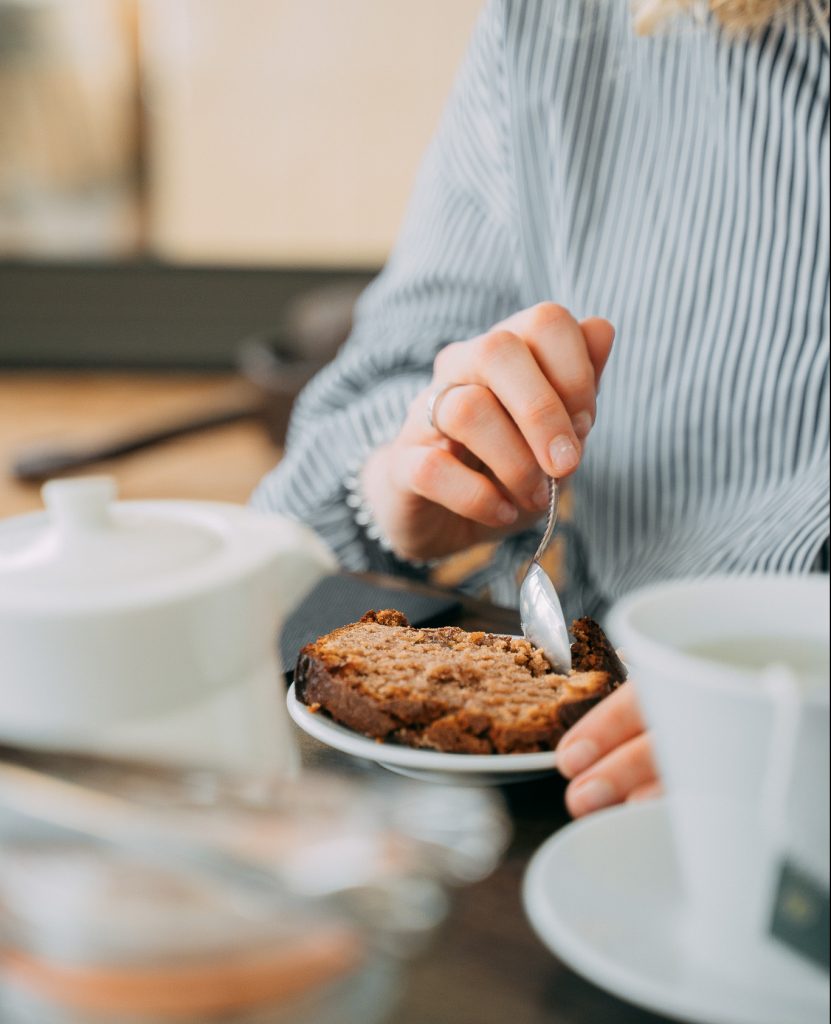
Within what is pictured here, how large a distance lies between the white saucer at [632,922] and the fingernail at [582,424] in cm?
11

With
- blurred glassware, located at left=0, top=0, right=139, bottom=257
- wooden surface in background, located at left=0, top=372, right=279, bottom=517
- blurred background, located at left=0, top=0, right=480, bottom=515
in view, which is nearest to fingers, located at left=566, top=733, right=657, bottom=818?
wooden surface in background, located at left=0, top=372, right=279, bottom=517

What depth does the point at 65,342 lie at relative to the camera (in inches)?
101

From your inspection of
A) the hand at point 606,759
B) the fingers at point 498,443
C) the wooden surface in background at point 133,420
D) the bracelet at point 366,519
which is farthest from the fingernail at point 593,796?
the wooden surface in background at point 133,420

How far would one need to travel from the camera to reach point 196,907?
15 cm

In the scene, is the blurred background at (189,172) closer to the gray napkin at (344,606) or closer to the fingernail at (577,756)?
the gray napkin at (344,606)

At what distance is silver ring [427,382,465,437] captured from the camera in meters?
0.34

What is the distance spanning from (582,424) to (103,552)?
0.14m

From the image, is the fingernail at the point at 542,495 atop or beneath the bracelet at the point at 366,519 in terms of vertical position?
atop

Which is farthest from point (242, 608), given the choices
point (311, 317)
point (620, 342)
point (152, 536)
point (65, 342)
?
point (65, 342)

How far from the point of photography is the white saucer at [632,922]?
0.52 feet

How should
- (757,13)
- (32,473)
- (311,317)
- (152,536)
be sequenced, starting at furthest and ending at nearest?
(311,317)
(32,473)
(757,13)
(152,536)

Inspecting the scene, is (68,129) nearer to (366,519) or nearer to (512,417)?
(366,519)

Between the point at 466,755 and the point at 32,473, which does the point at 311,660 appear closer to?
the point at 466,755

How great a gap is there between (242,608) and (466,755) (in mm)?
59
